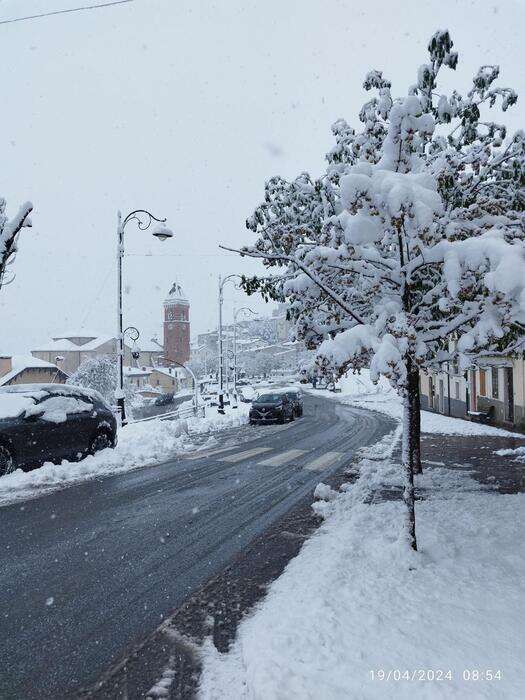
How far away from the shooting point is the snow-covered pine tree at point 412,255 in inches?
167

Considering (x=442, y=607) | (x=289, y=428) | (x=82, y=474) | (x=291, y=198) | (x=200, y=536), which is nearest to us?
(x=442, y=607)

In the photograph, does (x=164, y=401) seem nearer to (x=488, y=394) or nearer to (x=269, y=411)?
(x=269, y=411)

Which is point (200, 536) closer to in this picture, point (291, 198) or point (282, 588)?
point (282, 588)

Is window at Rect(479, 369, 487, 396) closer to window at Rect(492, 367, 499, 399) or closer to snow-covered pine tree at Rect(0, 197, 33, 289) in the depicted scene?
window at Rect(492, 367, 499, 399)

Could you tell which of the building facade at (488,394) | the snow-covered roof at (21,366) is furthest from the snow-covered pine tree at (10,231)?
the snow-covered roof at (21,366)

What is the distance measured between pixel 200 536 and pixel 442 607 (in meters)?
3.40

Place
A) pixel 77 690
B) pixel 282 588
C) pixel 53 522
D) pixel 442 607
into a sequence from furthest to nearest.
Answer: pixel 53 522
pixel 282 588
pixel 442 607
pixel 77 690

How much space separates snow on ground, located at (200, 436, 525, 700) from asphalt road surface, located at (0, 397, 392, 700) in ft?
3.05

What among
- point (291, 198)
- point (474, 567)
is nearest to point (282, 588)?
point (474, 567)

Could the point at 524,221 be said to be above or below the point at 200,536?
above

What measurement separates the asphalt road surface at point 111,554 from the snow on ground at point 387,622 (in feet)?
3.05

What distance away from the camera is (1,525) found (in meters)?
6.79

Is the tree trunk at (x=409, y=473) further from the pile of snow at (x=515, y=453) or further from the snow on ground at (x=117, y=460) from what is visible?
the pile of snow at (x=515, y=453)

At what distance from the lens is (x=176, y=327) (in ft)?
386
